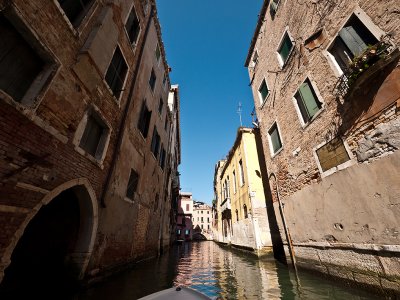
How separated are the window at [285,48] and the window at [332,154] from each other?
4.55 m

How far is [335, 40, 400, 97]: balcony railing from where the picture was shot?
13.2ft

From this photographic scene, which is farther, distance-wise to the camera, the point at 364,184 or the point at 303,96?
the point at 303,96

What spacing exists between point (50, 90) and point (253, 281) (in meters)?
6.96

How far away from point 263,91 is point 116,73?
771cm

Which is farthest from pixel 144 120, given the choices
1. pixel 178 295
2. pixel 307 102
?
pixel 178 295

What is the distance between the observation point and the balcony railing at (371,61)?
4031mm

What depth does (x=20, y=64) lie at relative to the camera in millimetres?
3514

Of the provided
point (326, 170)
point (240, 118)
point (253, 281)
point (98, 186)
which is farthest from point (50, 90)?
point (240, 118)

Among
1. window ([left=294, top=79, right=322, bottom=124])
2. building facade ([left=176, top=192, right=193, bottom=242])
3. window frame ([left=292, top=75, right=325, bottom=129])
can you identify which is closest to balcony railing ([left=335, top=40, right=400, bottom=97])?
window frame ([left=292, top=75, right=325, bottom=129])

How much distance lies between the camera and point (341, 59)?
5.71 metres

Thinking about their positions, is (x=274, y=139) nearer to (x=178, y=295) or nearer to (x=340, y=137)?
(x=340, y=137)

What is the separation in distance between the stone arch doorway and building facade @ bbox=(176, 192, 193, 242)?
111 ft

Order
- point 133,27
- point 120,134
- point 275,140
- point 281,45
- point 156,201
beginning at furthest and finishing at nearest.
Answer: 1. point 156,201
2. point 275,140
3. point 281,45
4. point 133,27
5. point 120,134

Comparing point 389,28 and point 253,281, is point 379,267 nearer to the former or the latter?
point 253,281
